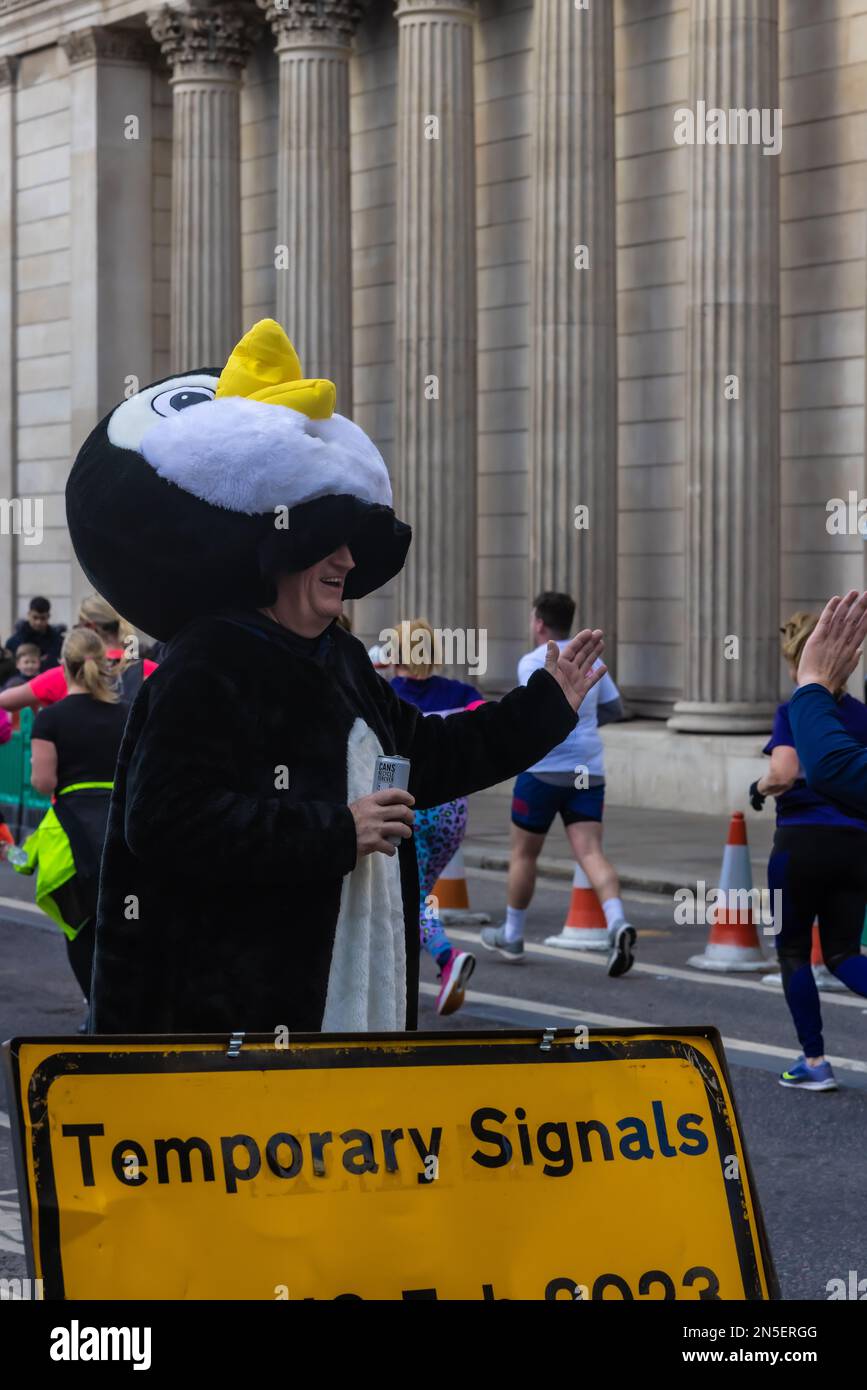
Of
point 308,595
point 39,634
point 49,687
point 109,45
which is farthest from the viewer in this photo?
point 109,45

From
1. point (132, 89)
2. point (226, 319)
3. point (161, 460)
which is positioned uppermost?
point (132, 89)

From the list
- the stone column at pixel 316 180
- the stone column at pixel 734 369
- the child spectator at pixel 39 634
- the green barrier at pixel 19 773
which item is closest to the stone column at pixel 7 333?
the stone column at pixel 316 180

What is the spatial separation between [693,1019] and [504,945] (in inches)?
71.0

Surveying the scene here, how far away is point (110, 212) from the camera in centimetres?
2739

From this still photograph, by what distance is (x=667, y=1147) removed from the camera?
356 cm

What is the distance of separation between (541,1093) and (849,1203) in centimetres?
362

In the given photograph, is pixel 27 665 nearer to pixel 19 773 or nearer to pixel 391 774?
pixel 19 773

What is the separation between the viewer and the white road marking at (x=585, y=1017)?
360 inches

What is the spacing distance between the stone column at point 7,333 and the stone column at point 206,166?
390 cm

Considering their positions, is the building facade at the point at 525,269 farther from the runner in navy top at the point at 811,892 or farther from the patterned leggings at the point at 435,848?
the runner in navy top at the point at 811,892

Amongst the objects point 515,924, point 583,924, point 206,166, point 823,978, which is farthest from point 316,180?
point 823,978
